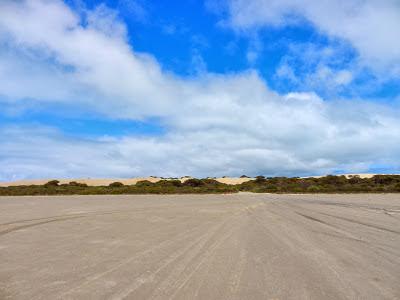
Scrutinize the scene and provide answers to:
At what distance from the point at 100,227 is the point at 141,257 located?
16.3 feet

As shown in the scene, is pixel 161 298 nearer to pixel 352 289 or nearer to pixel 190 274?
pixel 190 274

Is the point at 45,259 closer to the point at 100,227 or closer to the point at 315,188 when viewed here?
the point at 100,227

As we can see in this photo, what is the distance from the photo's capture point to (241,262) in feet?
20.7

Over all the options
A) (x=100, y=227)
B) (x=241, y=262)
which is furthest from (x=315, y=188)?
(x=241, y=262)

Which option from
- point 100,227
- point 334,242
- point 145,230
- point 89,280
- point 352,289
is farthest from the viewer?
point 100,227

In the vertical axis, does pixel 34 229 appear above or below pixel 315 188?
below

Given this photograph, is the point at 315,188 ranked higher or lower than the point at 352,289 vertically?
higher

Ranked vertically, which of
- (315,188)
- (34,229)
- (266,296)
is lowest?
(266,296)

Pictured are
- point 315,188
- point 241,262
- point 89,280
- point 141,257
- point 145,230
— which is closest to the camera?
point 89,280

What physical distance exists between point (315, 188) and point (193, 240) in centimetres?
3431

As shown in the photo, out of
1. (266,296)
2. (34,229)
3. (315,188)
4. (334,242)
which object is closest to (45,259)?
(266,296)

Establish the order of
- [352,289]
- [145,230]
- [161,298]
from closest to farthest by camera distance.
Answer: [161,298] → [352,289] → [145,230]

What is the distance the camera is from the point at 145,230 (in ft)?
34.7

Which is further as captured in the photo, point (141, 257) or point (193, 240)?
point (193, 240)
